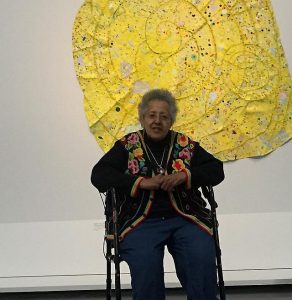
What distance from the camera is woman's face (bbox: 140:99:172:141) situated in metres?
1.84

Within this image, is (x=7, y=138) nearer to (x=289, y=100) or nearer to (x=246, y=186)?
(x=246, y=186)

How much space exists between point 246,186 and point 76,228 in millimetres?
1109

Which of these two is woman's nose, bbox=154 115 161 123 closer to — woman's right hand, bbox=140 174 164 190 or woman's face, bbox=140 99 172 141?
woman's face, bbox=140 99 172 141

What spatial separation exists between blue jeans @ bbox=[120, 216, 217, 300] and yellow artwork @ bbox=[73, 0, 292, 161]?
1119 mm

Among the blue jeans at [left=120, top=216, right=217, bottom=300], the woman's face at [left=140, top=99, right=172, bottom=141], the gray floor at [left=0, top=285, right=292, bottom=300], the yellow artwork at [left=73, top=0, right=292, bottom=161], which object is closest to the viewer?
the blue jeans at [left=120, top=216, right=217, bottom=300]

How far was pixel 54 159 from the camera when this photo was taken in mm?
2832

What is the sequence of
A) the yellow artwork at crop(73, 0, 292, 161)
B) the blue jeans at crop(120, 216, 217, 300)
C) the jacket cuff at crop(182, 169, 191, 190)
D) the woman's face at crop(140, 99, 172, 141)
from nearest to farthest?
the blue jeans at crop(120, 216, 217, 300) → the jacket cuff at crop(182, 169, 191, 190) → the woman's face at crop(140, 99, 172, 141) → the yellow artwork at crop(73, 0, 292, 161)

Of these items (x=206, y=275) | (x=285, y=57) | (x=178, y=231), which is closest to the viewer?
(x=206, y=275)

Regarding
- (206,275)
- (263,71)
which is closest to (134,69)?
(263,71)

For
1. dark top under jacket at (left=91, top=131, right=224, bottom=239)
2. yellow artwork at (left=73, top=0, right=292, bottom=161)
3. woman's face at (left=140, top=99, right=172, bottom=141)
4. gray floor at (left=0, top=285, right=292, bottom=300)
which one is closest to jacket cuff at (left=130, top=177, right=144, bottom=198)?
dark top under jacket at (left=91, top=131, right=224, bottom=239)

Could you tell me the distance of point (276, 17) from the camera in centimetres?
276

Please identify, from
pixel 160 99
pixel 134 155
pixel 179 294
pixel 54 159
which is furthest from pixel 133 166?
pixel 54 159

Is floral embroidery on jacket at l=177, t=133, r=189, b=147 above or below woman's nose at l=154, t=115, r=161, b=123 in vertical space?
below

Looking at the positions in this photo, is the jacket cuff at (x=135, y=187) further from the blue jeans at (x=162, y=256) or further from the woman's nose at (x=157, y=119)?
the woman's nose at (x=157, y=119)
